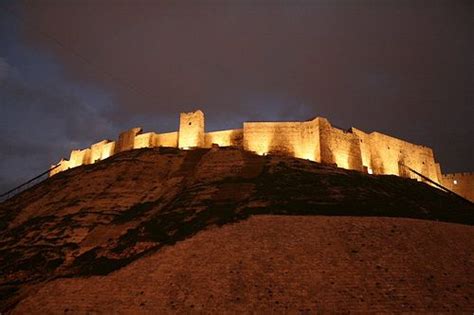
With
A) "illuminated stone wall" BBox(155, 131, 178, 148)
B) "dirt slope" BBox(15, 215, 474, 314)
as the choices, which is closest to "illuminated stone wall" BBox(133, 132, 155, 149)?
"illuminated stone wall" BBox(155, 131, 178, 148)

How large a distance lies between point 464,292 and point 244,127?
40.5 meters

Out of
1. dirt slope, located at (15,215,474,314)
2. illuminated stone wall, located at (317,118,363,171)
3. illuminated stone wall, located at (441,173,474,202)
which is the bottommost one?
dirt slope, located at (15,215,474,314)

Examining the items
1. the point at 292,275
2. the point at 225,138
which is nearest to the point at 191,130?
the point at 225,138

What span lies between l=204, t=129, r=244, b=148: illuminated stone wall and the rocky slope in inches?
650

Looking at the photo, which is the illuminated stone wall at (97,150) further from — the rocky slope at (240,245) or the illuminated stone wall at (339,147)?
the illuminated stone wall at (339,147)

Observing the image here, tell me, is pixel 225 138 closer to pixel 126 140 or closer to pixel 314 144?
pixel 314 144

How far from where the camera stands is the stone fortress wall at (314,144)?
164 feet

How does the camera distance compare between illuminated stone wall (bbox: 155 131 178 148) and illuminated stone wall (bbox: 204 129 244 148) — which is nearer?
illuminated stone wall (bbox: 204 129 244 148)

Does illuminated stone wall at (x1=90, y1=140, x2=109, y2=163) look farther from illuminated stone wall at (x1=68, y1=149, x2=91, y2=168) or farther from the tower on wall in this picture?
the tower on wall

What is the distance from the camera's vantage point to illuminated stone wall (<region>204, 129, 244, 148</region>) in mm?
53375

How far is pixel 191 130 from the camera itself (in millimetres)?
54781

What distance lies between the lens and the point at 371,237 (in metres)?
18.9

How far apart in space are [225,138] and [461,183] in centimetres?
4489

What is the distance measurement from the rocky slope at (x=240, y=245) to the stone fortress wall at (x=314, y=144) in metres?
13.3
